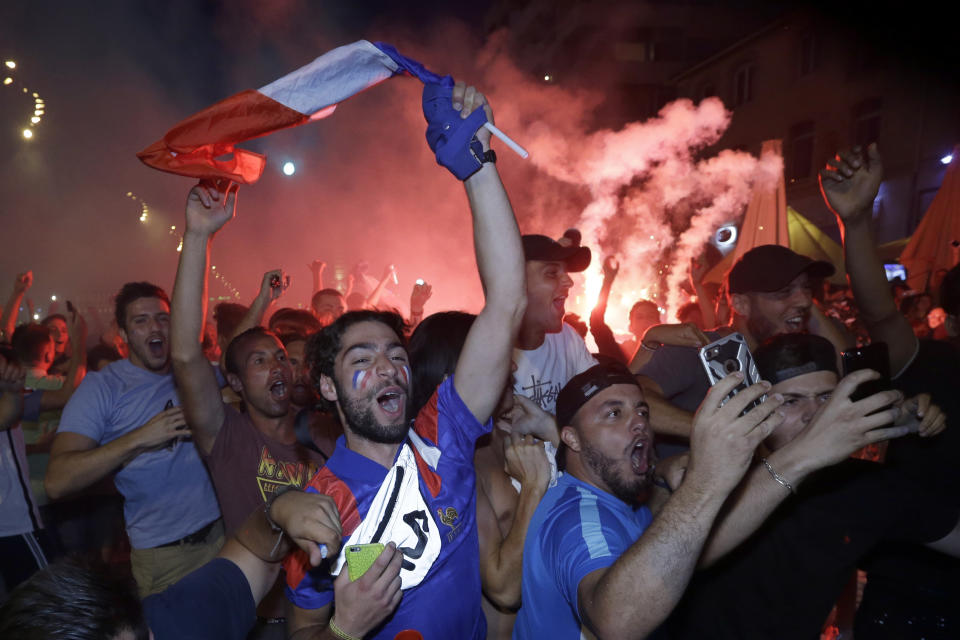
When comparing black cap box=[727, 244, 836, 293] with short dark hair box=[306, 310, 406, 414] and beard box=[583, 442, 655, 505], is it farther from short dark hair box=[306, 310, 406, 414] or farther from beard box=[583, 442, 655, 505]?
short dark hair box=[306, 310, 406, 414]

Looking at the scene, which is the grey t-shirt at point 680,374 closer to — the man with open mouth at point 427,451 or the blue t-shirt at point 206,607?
the man with open mouth at point 427,451

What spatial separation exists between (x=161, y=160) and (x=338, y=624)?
83.0 inches

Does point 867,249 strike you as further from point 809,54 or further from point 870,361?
point 809,54

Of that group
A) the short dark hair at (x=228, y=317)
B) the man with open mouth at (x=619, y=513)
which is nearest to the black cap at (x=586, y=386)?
the man with open mouth at (x=619, y=513)

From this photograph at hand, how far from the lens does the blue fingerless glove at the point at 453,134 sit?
220cm

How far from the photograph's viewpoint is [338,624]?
1.82 m

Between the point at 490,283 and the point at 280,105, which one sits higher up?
the point at 280,105

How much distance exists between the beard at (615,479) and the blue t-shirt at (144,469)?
9.23ft

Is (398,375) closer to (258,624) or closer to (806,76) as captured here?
(258,624)

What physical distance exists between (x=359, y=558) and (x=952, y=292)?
4.16 m

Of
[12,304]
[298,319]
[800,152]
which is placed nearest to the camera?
[298,319]

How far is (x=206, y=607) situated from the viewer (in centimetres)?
182

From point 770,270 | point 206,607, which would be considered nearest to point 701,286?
point 770,270

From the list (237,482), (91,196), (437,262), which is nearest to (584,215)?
(437,262)
